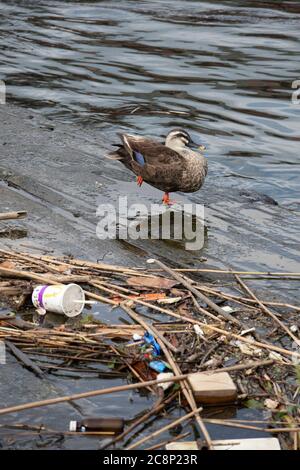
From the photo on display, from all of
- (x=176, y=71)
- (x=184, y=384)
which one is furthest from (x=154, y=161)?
(x=176, y=71)

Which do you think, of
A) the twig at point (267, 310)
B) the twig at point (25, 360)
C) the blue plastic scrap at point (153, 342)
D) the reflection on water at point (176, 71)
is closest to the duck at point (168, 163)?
the reflection on water at point (176, 71)

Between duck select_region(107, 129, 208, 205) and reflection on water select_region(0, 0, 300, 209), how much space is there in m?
1.13

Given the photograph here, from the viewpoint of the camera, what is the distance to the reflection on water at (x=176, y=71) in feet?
37.0

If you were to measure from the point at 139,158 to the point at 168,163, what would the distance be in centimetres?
30

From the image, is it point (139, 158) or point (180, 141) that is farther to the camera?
point (180, 141)

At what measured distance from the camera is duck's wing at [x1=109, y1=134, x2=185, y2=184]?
8.57 m

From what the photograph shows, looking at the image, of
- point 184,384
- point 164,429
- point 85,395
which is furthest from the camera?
point 184,384

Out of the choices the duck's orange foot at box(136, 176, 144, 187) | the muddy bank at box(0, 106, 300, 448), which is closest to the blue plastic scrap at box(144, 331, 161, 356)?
the muddy bank at box(0, 106, 300, 448)

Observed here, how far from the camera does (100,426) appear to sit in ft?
15.6

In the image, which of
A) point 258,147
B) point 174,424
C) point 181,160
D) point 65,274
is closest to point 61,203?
point 181,160

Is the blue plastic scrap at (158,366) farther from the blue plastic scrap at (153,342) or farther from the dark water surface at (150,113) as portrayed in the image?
the dark water surface at (150,113)

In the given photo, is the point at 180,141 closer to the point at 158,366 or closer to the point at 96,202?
the point at 96,202

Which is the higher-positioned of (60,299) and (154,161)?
(154,161)

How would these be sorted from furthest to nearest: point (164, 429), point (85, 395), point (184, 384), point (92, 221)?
point (92, 221) → point (184, 384) → point (85, 395) → point (164, 429)
